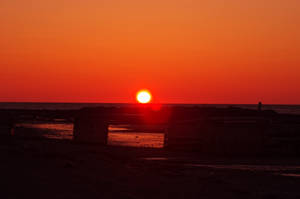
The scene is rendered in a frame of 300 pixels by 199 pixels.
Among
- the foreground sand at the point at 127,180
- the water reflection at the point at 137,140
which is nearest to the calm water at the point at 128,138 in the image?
the water reflection at the point at 137,140

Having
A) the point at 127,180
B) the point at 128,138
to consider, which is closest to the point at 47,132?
the point at 128,138

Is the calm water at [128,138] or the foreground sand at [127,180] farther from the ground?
the calm water at [128,138]

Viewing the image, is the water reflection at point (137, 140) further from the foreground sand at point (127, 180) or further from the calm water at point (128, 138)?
the foreground sand at point (127, 180)

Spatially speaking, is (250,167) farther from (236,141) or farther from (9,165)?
(9,165)

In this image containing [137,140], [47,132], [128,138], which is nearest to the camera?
[137,140]

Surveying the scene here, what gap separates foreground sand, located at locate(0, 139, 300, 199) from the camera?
9734 millimetres

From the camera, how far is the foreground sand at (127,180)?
383 inches

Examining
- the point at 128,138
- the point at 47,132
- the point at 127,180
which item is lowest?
the point at 127,180

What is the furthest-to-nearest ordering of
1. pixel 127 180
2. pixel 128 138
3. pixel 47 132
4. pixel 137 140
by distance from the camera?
pixel 47 132 < pixel 128 138 < pixel 137 140 < pixel 127 180

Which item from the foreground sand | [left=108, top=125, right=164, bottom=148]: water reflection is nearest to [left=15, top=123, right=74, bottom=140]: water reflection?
[left=108, top=125, right=164, bottom=148]: water reflection

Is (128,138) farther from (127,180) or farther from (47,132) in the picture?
(127,180)

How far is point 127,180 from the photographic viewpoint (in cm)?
1157

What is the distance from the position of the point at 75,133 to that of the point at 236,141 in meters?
8.58

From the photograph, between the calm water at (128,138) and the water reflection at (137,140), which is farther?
the calm water at (128,138)
